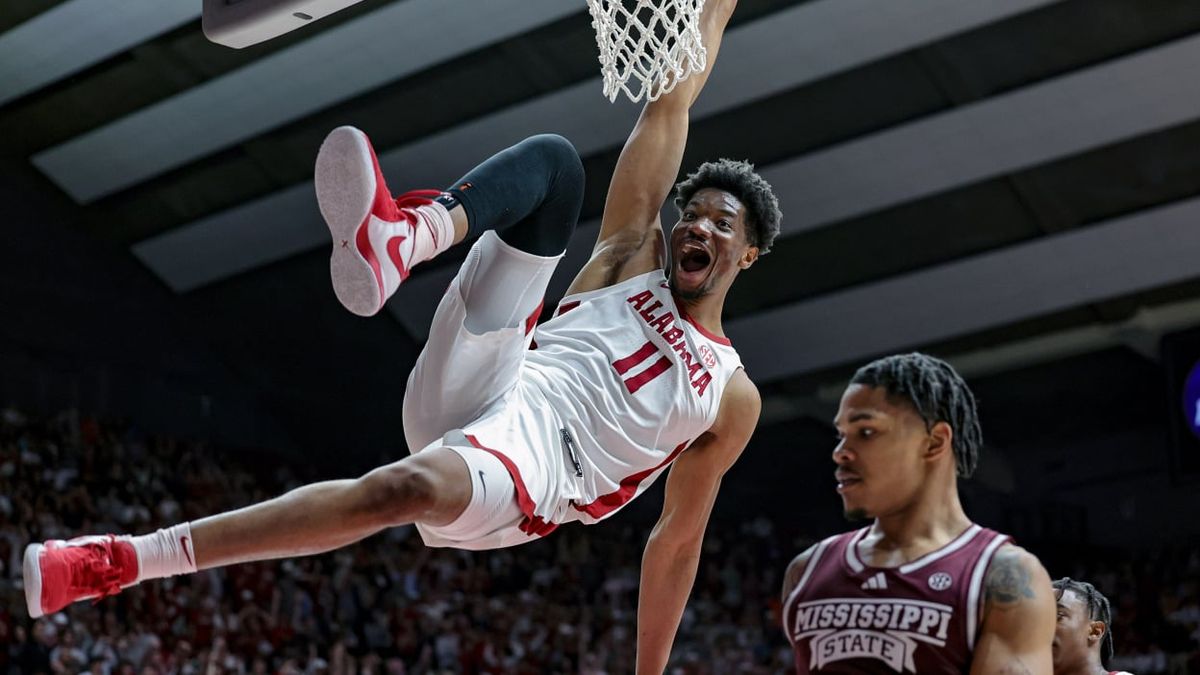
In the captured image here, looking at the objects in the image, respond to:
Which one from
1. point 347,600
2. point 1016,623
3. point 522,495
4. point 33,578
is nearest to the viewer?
point 1016,623

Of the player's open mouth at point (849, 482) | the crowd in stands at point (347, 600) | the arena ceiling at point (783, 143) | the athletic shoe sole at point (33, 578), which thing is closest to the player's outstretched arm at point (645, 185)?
the player's open mouth at point (849, 482)

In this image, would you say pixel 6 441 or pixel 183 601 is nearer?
pixel 183 601

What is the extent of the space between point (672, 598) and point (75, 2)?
11.5 m

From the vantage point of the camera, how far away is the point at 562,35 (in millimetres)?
14109

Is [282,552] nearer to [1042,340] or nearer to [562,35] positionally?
[562,35]

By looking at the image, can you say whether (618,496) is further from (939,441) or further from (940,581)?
(940,581)

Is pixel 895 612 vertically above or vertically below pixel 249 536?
below

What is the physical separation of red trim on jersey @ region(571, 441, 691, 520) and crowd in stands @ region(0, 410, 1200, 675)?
20.2 ft

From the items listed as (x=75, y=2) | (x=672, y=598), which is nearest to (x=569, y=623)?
(x=75, y=2)

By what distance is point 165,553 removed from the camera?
387cm

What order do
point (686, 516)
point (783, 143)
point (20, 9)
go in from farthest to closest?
point (783, 143) < point (20, 9) < point (686, 516)

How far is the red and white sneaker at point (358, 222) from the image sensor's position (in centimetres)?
388

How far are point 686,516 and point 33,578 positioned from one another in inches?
87.2

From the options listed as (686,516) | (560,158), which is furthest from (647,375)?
(560,158)
